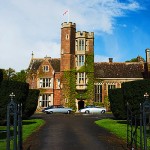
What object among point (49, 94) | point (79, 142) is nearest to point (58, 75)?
point (49, 94)

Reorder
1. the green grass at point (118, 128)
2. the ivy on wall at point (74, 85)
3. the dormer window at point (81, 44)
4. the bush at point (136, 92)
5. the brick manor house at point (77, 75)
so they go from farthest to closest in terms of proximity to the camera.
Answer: the dormer window at point (81, 44) → the brick manor house at point (77, 75) → the ivy on wall at point (74, 85) → the bush at point (136, 92) → the green grass at point (118, 128)

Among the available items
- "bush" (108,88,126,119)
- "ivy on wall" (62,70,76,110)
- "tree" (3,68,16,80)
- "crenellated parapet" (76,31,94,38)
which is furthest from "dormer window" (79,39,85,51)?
"bush" (108,88,126,119)

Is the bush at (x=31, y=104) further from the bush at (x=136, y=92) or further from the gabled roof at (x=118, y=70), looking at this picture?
the gabled roof at (x=118, y=70)

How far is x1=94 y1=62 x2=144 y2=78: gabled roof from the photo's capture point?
60781 mm

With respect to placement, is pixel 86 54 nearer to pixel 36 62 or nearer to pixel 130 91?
pixel 36 62

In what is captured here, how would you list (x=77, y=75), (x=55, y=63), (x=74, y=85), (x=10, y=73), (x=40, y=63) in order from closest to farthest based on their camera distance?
(x=74, y=85) < (x=77, y=75) < (x=55, y=63) < (x=40, y=63) < (x=10, y=73)

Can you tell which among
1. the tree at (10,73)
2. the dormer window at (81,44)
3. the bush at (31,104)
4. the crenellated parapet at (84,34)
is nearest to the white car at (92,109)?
the dormer window at (81,44)

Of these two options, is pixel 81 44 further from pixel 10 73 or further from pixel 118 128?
pixel 118 128

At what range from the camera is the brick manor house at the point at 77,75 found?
5828 cm

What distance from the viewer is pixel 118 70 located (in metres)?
62.1

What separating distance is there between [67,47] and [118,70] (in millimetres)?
10745

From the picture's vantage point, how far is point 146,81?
27.4m

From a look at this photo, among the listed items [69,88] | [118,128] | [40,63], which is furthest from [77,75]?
[118,128]

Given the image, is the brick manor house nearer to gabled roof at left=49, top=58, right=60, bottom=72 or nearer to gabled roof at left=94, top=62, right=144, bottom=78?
gabled roof at left=94, top=62, right=144, bottom=78
